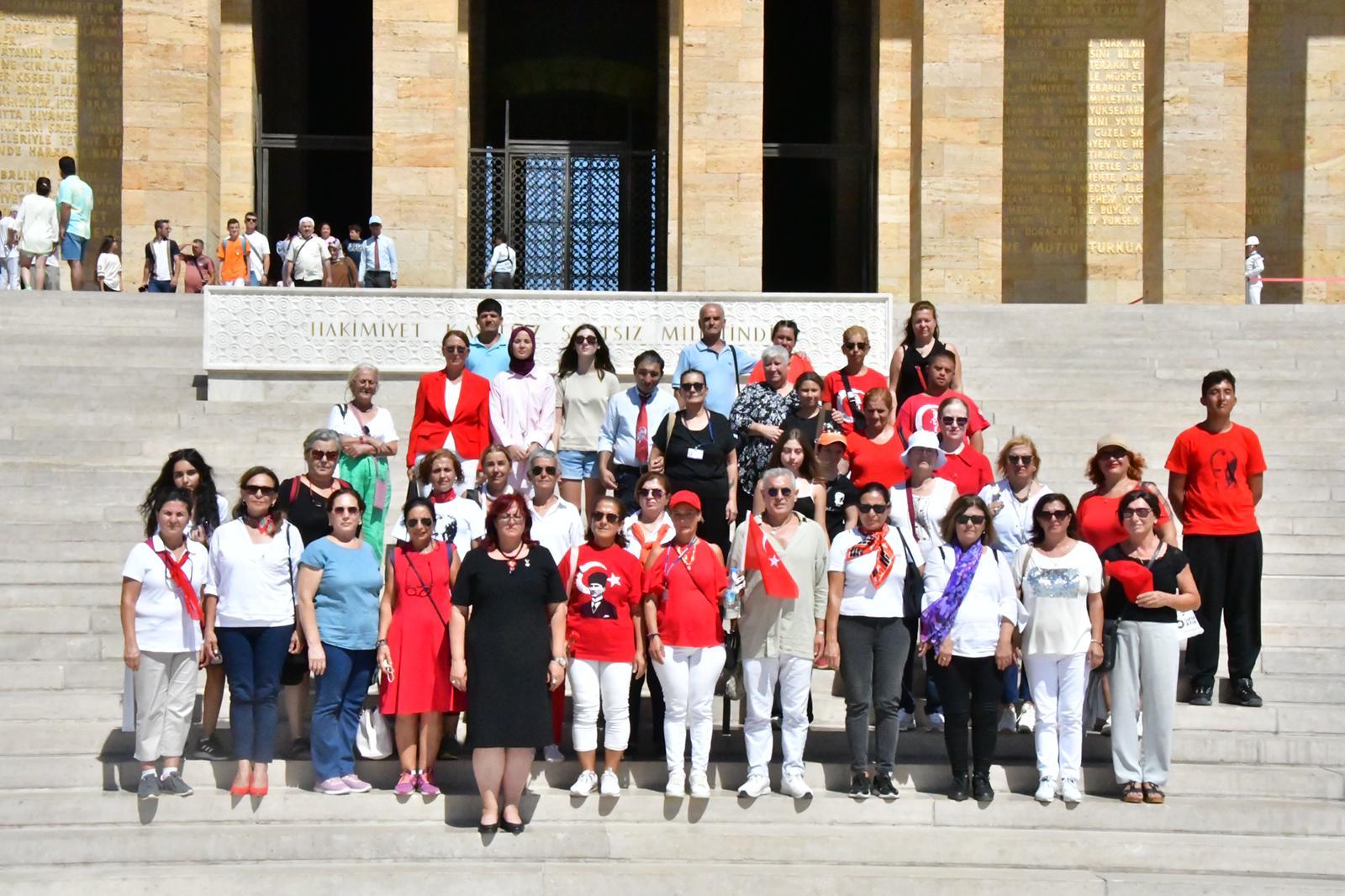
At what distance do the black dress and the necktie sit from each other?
1.83m

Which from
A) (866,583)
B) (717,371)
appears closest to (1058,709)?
(866,583)

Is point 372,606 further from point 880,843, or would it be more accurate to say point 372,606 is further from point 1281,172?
point 1281,172

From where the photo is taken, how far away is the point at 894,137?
23.2 meters

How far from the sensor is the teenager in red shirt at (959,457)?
9.44 m

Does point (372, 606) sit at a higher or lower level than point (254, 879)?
higher

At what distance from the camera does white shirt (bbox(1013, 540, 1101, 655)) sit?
856 cm

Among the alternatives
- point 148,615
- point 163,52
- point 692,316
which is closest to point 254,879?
point 148,615

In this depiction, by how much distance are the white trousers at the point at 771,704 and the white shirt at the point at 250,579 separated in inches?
94.1

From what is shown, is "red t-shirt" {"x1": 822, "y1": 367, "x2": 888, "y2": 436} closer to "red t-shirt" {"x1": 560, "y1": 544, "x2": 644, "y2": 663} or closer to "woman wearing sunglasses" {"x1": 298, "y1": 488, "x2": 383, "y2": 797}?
"red t-shirt" {"x1": 560, "y1": 544, "x2": 644, "y2": 663}

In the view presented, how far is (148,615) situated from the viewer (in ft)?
27.3

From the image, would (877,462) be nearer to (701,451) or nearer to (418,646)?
(701,451)

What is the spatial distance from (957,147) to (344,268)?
25.9 feet

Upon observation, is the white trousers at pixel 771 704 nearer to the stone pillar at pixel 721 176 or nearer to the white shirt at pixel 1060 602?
the white shirt at pixel 1060 602

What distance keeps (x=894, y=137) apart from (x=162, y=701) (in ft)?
55.4
